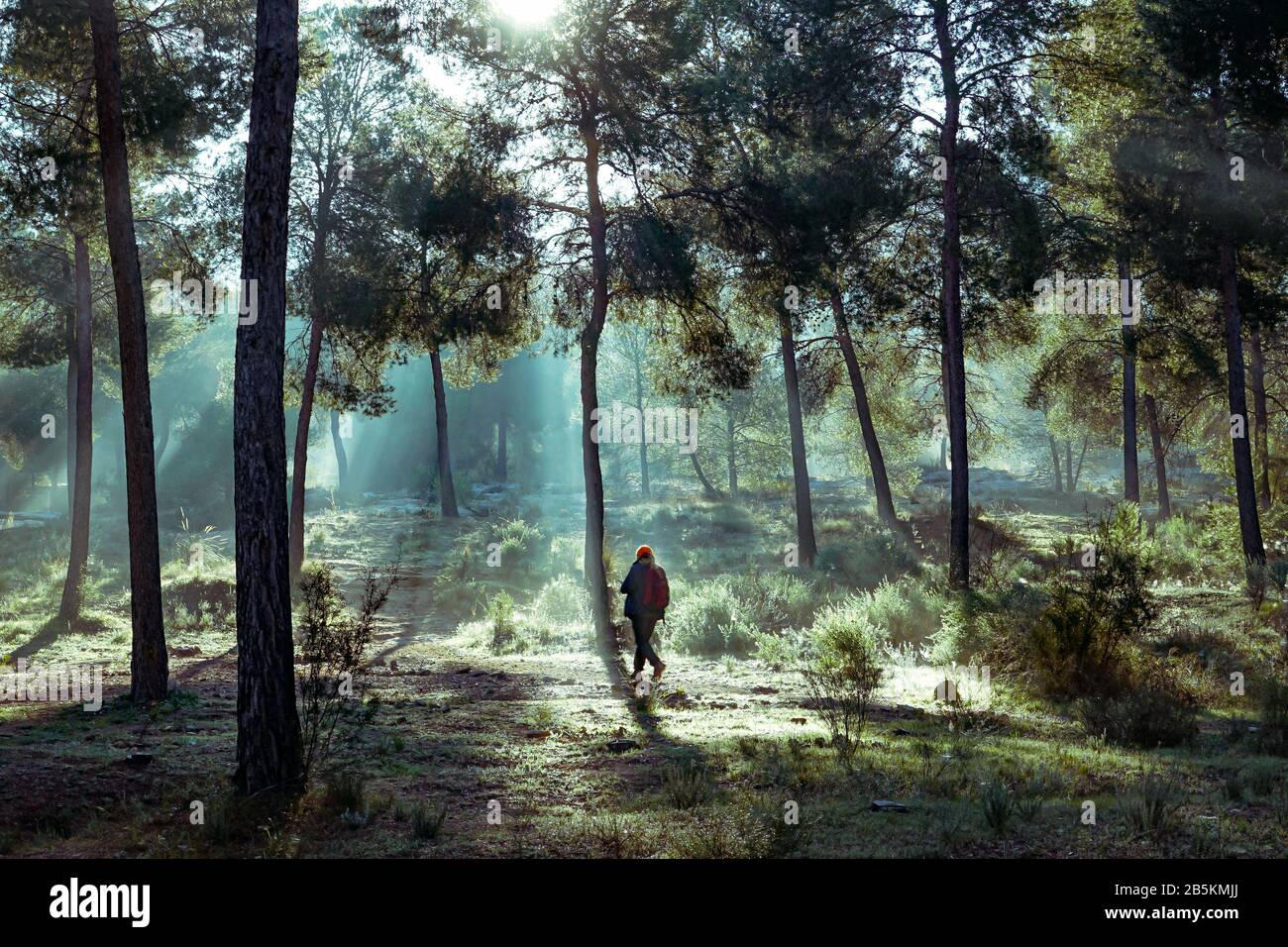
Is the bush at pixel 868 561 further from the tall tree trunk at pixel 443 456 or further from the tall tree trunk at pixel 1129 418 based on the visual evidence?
the tall tree trunk at pixel 443 456

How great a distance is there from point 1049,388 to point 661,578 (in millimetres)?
15880

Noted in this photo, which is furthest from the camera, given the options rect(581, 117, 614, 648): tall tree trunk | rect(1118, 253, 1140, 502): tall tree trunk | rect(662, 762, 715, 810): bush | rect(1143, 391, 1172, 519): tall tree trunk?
rect(1143, 391, 1172, 519): tall tree trunk

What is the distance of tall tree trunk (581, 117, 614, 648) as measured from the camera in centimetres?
1769

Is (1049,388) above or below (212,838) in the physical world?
above

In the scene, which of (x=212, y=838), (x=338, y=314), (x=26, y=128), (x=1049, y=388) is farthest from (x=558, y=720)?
(x=1049, y=388)

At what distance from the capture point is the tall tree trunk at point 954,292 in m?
16.8

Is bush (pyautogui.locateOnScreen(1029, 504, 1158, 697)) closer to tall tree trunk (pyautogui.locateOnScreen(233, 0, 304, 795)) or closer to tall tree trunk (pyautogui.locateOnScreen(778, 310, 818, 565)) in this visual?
tall tree trunk (pyautogui.locateOnScreen(233, 0, 304, 795))

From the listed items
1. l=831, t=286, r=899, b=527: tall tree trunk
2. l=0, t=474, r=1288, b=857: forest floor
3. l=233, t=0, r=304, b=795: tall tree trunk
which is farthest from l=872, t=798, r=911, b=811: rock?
l=831, t=286, r=899, b=527: tall tree trunk

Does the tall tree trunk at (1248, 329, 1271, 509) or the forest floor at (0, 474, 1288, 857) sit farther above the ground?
the tall tree trunk at (1248, 329, 1271, 509)

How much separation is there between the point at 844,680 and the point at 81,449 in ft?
55.9

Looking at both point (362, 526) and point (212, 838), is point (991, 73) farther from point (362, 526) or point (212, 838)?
point (362, 526)

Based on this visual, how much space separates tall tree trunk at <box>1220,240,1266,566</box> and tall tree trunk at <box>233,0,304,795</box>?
53.1ft

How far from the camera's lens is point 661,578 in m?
13.2

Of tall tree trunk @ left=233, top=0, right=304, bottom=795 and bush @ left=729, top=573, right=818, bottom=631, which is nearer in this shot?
tall tree trunk @ left=233, top=0, right=304, bottom=795
